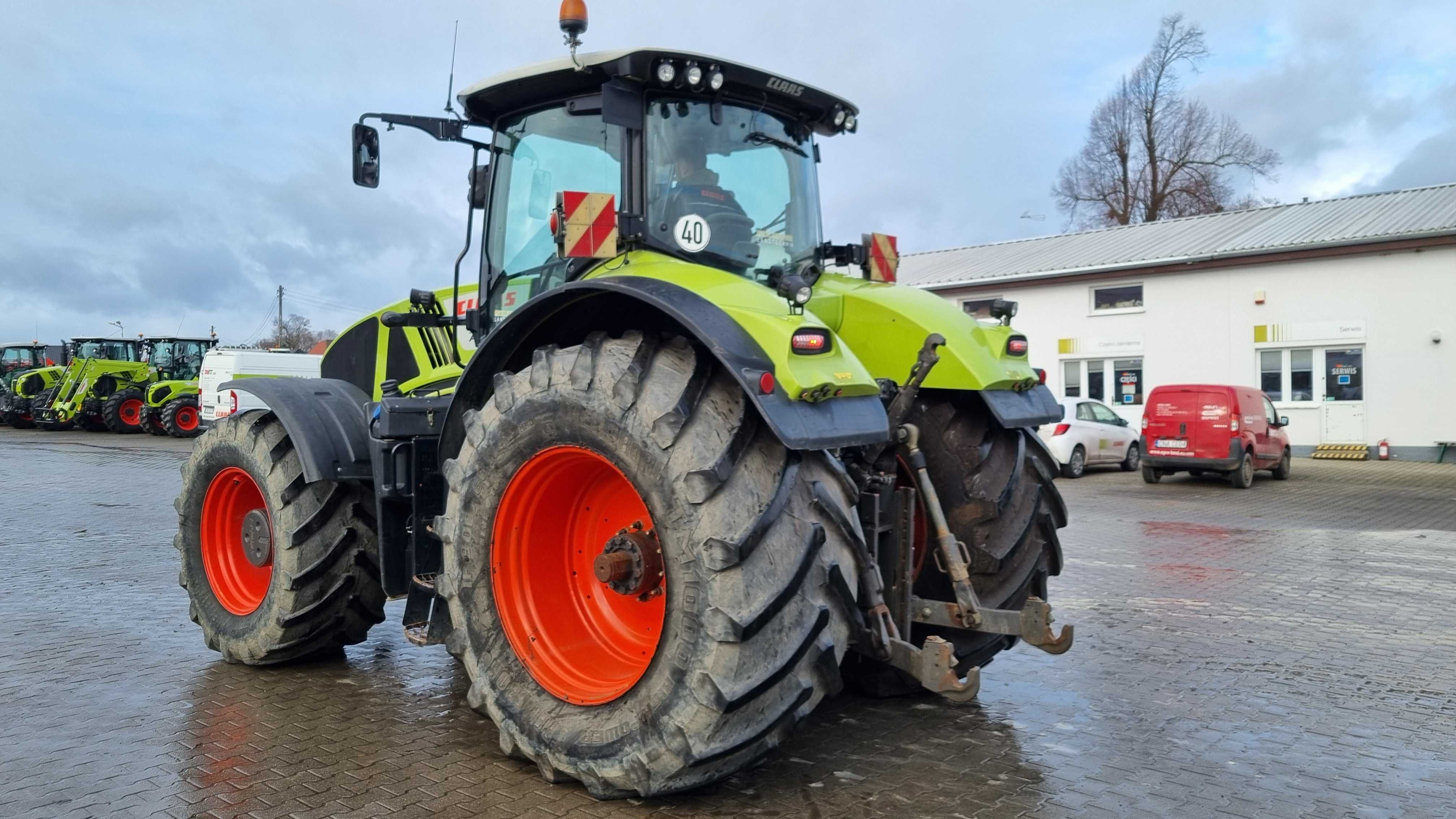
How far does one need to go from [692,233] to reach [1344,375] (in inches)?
890

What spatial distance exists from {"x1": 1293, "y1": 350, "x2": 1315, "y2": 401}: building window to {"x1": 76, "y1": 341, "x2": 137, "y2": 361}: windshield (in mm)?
30886

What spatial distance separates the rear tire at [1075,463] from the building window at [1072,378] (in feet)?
24.9

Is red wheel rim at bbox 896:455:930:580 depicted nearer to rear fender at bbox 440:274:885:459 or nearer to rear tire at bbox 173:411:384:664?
rear fender at bbox 440:274:885:459

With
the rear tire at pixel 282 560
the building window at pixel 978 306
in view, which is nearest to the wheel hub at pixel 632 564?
the rear tire at pixel 282 560

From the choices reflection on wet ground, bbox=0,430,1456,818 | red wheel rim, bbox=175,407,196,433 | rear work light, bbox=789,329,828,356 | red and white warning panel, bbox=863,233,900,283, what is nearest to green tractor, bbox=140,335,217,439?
red wheel rim, bbox=175,407,196,433

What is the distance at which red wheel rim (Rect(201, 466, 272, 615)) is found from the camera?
19.6ft

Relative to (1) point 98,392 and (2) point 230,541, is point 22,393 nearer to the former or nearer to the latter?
(1) point 98,392

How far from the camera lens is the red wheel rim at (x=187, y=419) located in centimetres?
2884

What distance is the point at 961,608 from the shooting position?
4.25 meters

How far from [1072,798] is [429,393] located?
11.7 feet

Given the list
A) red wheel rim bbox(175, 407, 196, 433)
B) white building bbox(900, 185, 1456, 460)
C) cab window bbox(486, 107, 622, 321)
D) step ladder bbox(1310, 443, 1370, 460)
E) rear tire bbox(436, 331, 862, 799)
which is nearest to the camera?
rear tire bbox(436, 331, 862, 799)

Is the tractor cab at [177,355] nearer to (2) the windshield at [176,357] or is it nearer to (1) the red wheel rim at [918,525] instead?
(2) the windshield at [176,357]

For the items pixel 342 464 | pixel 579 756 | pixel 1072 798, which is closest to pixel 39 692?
pixel 342 464

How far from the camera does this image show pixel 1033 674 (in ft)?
18.5
